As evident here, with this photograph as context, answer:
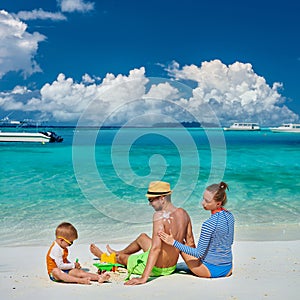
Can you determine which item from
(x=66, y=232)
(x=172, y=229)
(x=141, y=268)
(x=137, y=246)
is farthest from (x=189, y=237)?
(x=66, y=232)

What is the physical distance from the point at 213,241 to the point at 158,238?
0.58 meters

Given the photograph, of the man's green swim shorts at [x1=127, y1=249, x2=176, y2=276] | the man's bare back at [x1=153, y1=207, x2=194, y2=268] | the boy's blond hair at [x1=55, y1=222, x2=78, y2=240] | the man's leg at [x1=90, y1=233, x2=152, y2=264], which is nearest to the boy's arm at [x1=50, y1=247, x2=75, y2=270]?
the boy's blond hair at [x1=55, y1=222, x2=78, y2=240]

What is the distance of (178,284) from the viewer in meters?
4.66

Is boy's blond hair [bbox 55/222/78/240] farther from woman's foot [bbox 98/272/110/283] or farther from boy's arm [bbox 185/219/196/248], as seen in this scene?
boy's arm [bbox 185/219/196/248]

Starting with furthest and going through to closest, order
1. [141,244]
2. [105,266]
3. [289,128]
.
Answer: [289,128]
[141,244]
[105,266]

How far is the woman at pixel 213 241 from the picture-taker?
4.57 metres

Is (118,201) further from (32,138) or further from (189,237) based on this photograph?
(32,138)

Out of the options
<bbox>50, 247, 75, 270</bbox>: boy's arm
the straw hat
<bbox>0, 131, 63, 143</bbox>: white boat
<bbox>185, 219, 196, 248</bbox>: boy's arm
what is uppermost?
<bbox>0, 131, 63, 143</bbox>: white boat

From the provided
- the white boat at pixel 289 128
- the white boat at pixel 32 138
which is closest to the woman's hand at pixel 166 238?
the white boat at pixel 32 138

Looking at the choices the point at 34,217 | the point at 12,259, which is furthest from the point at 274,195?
the point at 12,259

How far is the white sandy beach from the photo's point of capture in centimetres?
430

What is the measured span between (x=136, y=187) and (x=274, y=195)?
16.7 feet

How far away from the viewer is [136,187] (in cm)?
1691

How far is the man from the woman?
0.12 metres
